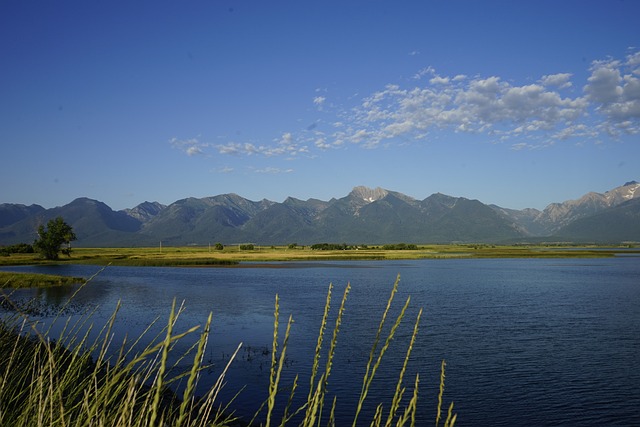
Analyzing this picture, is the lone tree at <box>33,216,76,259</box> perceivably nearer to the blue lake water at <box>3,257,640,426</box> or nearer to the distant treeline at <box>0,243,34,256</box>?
the distant treeline at <box>0,243,34,256</box>

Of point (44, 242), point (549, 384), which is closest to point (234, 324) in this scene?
point (549, 384)

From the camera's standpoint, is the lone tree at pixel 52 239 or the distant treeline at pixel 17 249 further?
the distant treeline at pixel 17 249

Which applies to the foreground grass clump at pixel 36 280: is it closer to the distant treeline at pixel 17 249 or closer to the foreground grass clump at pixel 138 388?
the foreground grass clump at pixel 138 388

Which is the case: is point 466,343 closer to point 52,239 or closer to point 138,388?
point 138,388

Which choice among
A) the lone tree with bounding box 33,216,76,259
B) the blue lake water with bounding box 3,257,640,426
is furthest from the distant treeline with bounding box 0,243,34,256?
the blue lake water with bounding box 3,257,640,426

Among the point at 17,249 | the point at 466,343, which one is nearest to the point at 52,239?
the point at 17,249

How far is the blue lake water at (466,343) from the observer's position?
74.5ft

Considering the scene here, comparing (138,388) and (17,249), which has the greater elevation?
(138,388)

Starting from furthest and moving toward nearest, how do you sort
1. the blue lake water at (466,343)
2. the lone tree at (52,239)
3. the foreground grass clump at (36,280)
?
1. the lone tree at (52,239)
2. the foreground grass clump at (36,280)
3. the blue lake water at (466,343)

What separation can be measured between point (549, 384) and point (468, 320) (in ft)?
57.5

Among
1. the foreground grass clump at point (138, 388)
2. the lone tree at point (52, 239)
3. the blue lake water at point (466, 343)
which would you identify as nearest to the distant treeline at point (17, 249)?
the lone tree at point (52, 239)

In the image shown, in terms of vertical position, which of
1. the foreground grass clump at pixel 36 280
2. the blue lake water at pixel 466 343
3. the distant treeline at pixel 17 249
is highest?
the distant treeline at pixel 17 249

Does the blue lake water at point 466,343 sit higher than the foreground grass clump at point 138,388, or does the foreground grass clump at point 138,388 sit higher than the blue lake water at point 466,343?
the foreground grass clump at point 138,388

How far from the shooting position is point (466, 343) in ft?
111
